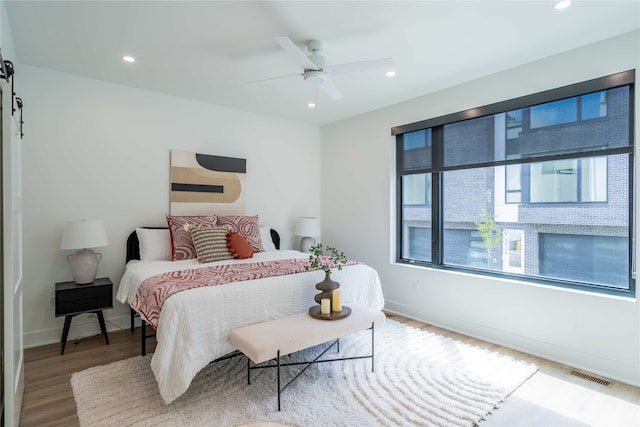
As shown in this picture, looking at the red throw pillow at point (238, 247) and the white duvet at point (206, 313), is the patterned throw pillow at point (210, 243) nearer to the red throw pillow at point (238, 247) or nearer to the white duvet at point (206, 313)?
the red throw pillow at point (238, 247)

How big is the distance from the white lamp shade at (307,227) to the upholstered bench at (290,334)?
1989 mm

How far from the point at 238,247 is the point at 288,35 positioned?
203cm

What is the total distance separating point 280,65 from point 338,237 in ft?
8.70

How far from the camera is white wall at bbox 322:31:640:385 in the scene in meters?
2.60

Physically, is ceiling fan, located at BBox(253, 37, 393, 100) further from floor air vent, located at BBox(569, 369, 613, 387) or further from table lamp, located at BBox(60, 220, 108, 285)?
floor air vent, located at BBox(569, 369, 613, 387)

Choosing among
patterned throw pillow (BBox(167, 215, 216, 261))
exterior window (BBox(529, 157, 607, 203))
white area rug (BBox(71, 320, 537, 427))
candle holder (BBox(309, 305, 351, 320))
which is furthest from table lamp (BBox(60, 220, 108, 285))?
exterior window (BBox(529, 157, 607, 203))

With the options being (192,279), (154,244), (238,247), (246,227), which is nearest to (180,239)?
(154,244)

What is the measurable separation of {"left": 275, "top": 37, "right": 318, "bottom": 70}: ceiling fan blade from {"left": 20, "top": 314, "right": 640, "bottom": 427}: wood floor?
2.64 m

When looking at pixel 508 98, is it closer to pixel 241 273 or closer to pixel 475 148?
pixel 475 148

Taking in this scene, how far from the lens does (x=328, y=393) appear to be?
2.30m

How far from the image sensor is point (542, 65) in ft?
9.71

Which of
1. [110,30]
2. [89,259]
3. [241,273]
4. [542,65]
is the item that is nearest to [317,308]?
[241,273]

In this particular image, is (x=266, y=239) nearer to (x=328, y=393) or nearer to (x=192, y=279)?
(x=192, y=279)

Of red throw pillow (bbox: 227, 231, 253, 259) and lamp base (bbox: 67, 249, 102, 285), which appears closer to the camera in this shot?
lamp base (bbox: 67, 249, 102, 285)
